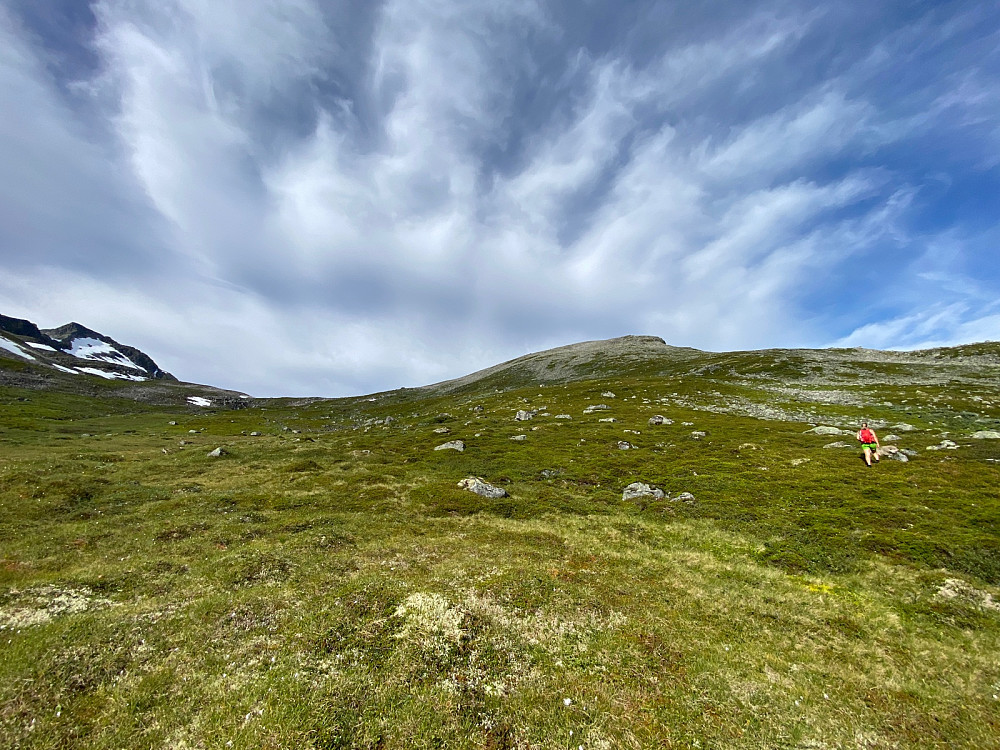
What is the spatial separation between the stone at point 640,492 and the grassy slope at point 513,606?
1.44 meters

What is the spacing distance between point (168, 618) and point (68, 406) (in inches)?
6443

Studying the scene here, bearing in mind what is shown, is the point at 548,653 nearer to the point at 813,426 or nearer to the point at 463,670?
the point at 463,670

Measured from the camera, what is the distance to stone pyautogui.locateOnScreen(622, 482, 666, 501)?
37781mm

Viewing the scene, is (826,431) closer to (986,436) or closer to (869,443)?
(986,436)

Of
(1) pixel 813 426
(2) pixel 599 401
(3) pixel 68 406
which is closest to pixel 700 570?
(1) pixel 813 426

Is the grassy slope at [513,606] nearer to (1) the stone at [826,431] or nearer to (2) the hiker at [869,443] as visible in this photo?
(2) the hiker at [869,443]

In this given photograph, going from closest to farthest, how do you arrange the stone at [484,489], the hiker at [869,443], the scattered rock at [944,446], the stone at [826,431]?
the hiker at [869,443], the stone at [484,489], the scattered rock at [944,446], the stone at [826,431]

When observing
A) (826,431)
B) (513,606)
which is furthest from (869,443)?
A: (513,606)

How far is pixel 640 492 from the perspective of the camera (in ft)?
126

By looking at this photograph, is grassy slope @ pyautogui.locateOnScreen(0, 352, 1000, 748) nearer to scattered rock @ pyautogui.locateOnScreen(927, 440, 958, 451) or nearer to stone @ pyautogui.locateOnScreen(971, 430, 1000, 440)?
scattered rock @ pyautogui.locateOnScreen(927, 440, 958, 451)

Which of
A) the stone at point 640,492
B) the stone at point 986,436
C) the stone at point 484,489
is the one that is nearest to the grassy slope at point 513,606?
the stone at point 484,489

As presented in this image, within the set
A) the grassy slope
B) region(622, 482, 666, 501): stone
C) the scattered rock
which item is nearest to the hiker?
the grassy slope

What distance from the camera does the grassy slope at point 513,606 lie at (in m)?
13.4

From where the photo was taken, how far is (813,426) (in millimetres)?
56719
